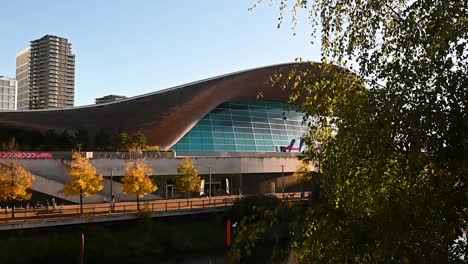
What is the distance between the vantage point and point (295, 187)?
55.9m

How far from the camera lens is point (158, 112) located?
175 feet

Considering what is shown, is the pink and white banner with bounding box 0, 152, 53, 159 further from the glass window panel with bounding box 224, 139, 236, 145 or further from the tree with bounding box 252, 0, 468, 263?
the tree with bounding box 252, 0, 468, 263

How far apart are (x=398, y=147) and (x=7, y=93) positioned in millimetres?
155673

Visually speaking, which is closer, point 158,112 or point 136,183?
point 136,183

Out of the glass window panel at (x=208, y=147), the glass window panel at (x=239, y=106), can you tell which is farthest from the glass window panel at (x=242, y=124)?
the glass window panel at (x=208, y=147)

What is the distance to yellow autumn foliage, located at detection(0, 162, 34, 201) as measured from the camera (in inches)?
1190

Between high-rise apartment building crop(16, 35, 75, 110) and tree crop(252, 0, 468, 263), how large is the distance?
167 metres

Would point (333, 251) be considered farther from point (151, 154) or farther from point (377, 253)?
point (151, 154)

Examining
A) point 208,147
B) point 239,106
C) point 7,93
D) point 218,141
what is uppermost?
point 7,93

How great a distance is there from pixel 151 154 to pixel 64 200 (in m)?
9.65

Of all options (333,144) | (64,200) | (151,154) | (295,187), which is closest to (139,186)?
(64,200)

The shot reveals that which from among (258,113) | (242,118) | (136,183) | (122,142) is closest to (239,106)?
(242,118)

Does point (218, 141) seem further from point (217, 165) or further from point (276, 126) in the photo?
point (276, 126)

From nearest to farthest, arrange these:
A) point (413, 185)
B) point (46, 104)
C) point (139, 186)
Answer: point (413, 185)
point (139, 186)
point (46, 104)
